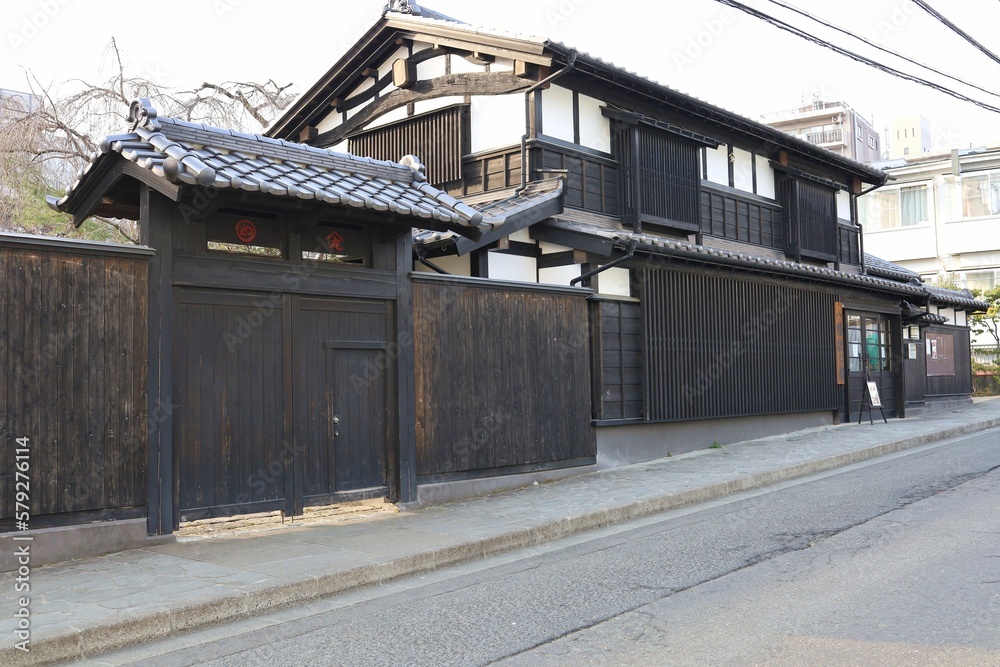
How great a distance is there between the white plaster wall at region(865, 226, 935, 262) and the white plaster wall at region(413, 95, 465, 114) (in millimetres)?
35241

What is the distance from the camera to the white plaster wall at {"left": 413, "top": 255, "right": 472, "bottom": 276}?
1333cm

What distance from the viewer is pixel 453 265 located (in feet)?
44.5

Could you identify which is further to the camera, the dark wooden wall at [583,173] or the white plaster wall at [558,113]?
the white plaster wall at [558,113]

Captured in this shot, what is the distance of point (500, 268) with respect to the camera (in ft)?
43.6

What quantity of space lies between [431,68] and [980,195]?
35.7 m

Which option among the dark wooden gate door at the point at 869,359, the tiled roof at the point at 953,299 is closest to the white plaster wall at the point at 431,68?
the dark wooden gate door at the point at 869,359

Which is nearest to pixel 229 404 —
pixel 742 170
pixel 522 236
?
pixel 522 236

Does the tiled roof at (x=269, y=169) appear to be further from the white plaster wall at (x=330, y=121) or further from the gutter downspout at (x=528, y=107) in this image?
the white plaster wall at (x=330, y=121)

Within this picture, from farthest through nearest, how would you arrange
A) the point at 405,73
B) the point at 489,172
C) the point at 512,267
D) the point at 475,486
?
the point at 405,73, the point at 489,172, the point at 512,267, the point at 475,486

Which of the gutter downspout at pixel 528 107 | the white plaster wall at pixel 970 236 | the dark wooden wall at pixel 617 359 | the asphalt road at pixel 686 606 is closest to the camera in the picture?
the asphalt road at pixel 686 606

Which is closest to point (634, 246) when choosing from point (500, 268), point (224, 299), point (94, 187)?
point (500, 268)

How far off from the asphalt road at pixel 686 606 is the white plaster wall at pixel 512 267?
5.43m

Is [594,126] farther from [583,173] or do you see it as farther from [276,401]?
[276,401]

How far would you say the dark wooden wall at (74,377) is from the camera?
6832 mm
